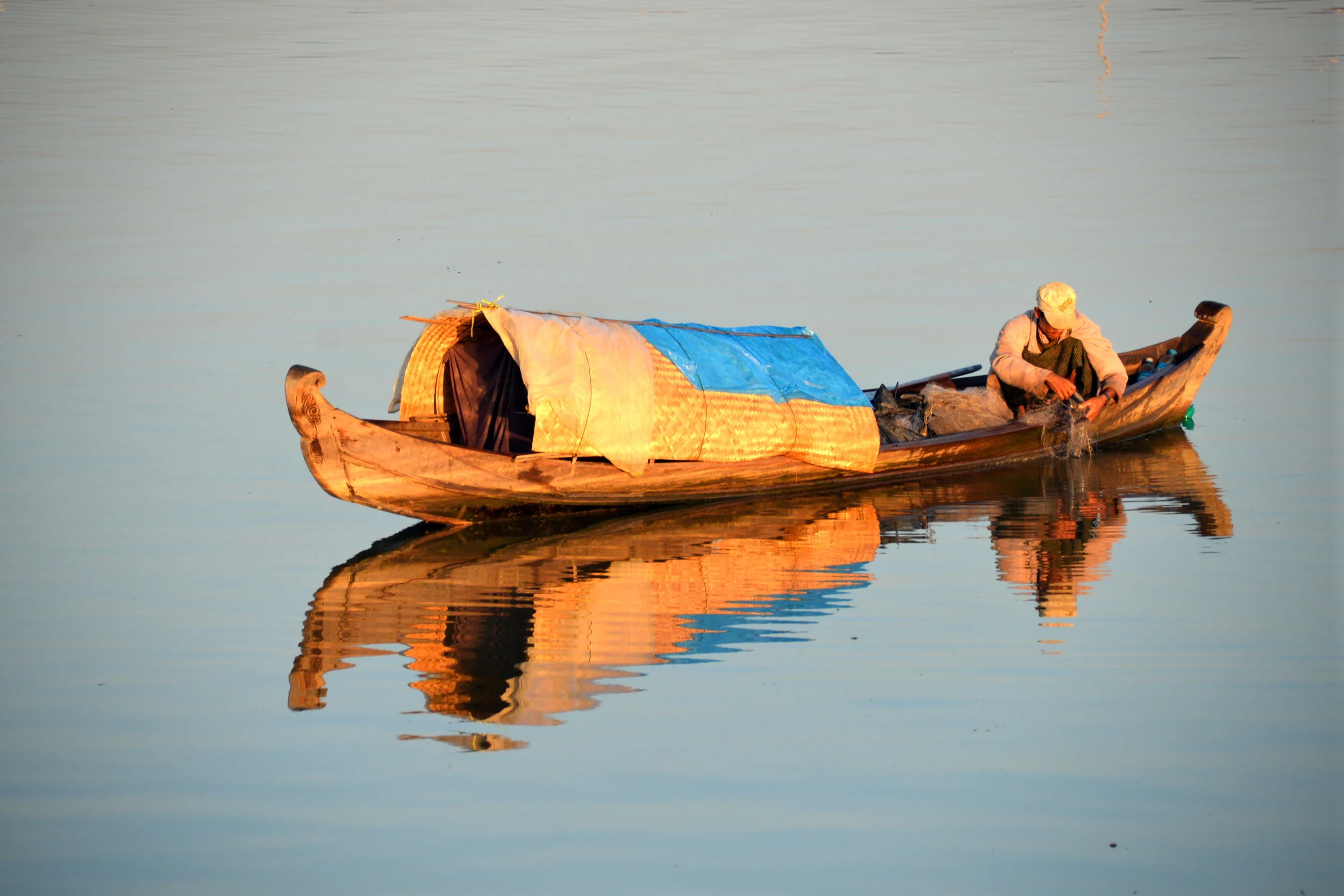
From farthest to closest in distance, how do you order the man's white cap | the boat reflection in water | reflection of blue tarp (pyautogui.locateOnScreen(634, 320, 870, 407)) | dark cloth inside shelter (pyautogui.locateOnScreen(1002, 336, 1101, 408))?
dark cloth inside shelter (pyautogui.locateOnScreen(1002, 336, 1101, 408))
the man's white cap
reflection of blue tarp (pyautogui.locateOnScreen(634, 320, 870, 407))
the boat reflection in water

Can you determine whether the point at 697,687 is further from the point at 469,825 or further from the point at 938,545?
the point at 938,545

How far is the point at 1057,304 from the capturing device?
10.1 meters

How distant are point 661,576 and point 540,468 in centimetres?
110

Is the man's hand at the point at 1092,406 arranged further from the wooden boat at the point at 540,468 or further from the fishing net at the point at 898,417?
the fishing net at the point at 898,417

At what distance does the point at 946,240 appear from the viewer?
16.9 metres

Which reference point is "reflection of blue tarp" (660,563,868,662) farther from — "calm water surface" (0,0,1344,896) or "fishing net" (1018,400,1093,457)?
"fishing net" (1018,400,1093,457)

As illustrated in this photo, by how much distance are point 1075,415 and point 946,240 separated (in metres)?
6.86

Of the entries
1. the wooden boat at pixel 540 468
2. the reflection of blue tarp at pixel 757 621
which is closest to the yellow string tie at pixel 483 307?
the wooden boat at pixel 540 468

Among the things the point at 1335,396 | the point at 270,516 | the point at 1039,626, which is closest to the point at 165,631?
the point at 270,516

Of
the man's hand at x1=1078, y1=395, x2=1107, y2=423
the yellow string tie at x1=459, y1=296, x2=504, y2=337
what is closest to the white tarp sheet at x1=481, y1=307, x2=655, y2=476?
the yellow string tie at x1=459, y1=296, x2=504, y2=337

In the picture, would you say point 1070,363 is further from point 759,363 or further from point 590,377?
point 590,377

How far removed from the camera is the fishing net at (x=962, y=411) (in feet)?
34.1

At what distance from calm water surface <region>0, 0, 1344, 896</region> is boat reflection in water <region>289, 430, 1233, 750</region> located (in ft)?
0.11

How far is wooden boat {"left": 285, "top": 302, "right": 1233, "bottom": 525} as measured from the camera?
825 centimetres
